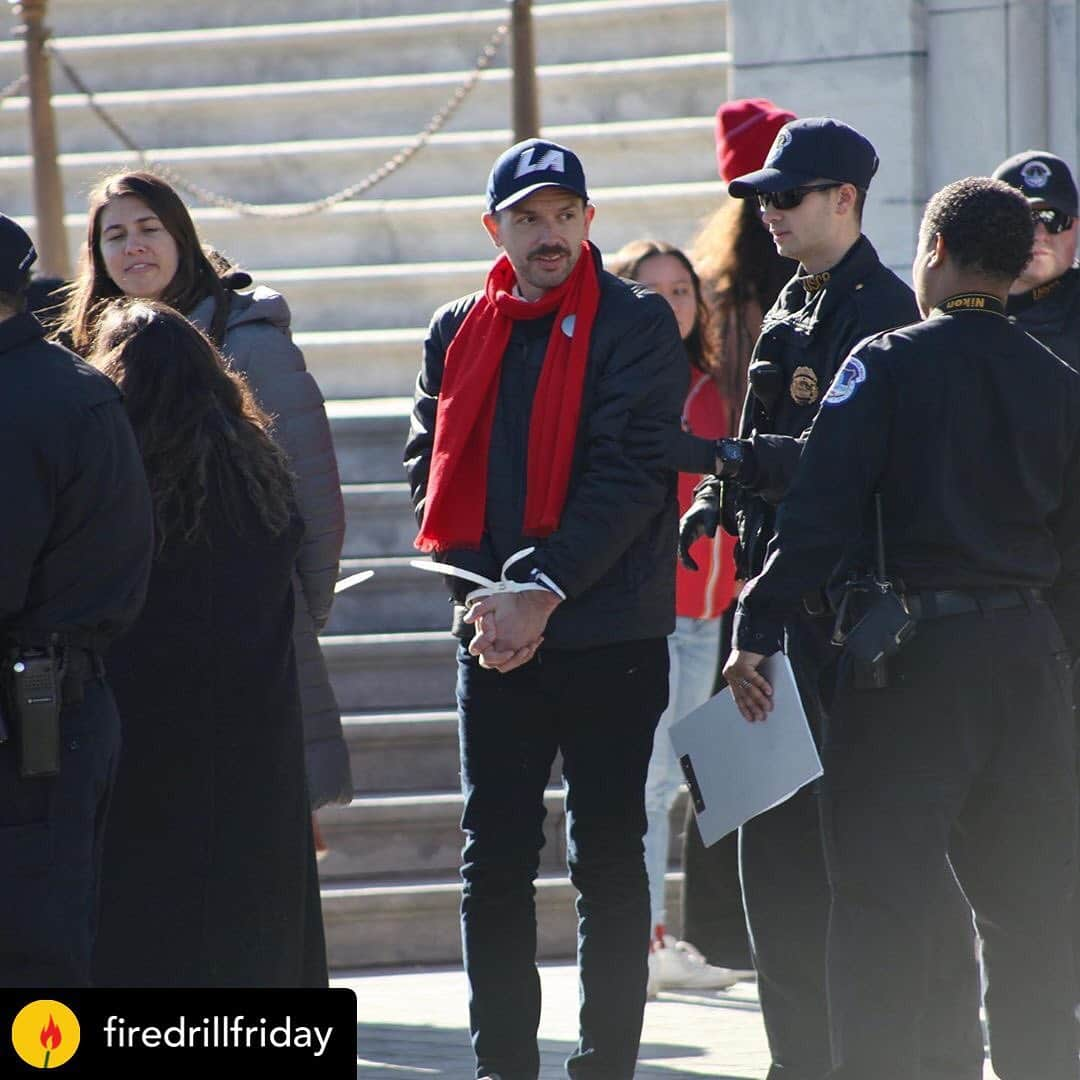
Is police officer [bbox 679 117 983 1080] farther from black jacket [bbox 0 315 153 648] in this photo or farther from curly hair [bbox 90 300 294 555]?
black jacket [bbox 0 315 153 648]

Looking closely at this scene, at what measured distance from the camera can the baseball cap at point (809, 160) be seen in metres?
4.32

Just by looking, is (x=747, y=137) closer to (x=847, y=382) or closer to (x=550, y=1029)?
(x=847, y=382)

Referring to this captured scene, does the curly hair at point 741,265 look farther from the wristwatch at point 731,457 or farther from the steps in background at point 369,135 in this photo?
the steps in background at point 369,135

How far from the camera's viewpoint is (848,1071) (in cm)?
383

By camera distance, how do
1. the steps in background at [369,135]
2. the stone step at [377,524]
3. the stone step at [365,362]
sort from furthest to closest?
the steps in background at [369,135] < the stone step at [365,362] < the stone step at [377,524]

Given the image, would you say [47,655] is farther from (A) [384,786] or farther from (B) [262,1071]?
(A) [384,786]

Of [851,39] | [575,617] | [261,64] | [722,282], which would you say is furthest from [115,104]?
[575,617]

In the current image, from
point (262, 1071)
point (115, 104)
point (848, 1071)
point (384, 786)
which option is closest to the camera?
point (262, 1071)

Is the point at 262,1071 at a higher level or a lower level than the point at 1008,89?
lower

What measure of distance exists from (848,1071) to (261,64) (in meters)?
7.89

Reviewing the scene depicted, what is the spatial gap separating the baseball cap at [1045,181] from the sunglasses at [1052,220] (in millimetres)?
12

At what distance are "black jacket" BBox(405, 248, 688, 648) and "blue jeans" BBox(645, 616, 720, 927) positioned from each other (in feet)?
4.06

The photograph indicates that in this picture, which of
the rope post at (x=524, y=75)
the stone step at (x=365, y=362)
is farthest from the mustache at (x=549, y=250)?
the stone step at (x=365, y=362)

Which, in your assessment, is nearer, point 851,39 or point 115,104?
point 851,39
